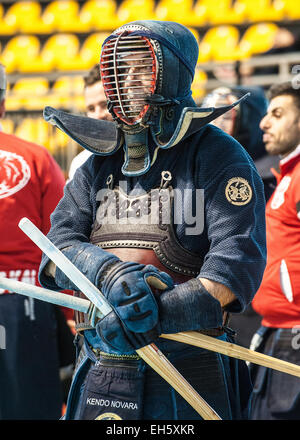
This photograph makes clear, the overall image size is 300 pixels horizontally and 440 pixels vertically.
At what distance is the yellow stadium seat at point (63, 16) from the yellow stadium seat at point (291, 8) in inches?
148

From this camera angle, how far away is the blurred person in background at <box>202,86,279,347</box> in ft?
14.9

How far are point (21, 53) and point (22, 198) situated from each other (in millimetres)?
10531

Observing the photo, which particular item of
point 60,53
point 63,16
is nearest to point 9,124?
point 60,53

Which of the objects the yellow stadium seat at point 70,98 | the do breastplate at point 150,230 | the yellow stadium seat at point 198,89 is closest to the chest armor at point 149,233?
the do breastplate at point 150,230

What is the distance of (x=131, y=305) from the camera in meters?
2.05

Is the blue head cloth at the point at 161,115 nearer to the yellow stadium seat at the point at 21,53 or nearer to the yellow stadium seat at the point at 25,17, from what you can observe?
the yellow stadium seat at the point at 21,53

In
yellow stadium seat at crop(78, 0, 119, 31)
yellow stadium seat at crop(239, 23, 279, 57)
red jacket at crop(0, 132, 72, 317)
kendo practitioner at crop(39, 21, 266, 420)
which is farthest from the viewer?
yellow stadium seat at crop(78, 0, 119, 31)

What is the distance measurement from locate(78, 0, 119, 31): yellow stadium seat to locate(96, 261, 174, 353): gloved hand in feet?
39.0

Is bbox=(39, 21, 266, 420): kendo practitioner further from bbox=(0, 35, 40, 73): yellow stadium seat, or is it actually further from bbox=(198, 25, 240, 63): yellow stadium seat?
bbox=(0, 35, 40, 73): yellow stadium seat

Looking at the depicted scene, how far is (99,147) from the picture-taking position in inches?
98.4

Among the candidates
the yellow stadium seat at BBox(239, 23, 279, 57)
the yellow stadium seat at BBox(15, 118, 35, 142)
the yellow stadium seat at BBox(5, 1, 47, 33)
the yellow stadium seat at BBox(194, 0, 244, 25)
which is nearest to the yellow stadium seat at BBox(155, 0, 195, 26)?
the yellow stadium seat at BBox(194, 0, 244, 25)

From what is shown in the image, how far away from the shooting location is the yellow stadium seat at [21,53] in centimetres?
1357
